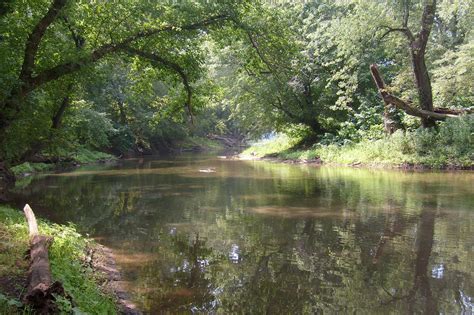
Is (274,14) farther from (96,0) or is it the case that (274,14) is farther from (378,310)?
(378,310)

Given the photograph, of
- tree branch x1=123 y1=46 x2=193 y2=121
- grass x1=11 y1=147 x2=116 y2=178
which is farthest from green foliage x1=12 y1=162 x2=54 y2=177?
tree branch x1=123 y1=46 x2=193 y2=121

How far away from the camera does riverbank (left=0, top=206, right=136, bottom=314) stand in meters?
4.36

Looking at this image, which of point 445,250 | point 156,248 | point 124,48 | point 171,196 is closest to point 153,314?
point 156,248

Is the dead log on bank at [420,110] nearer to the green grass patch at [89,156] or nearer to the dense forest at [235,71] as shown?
the dense forest at [235,71]

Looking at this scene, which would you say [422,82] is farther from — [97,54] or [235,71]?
[97,54]

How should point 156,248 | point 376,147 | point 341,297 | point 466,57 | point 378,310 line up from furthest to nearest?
point 376,147 → point 466,57 → point 156,248 → point 341,297 → point 378,310

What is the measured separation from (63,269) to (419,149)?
19539mm

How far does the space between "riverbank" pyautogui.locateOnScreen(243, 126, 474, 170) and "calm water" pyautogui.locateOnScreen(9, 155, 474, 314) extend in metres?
4.28

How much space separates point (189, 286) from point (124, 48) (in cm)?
654

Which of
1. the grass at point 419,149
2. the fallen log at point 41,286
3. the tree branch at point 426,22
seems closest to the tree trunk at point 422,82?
the tree branch at point 426,22

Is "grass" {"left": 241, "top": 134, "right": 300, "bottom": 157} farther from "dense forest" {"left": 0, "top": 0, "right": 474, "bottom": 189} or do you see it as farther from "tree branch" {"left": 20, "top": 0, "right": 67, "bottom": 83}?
"tree branch" {"left": 20, "top": 0, "right": 67, "bottom": 83}

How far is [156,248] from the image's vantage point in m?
7.96

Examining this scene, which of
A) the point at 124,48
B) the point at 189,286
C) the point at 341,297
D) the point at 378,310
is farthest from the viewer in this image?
the point at 124,48

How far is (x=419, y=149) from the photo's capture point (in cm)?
2116
